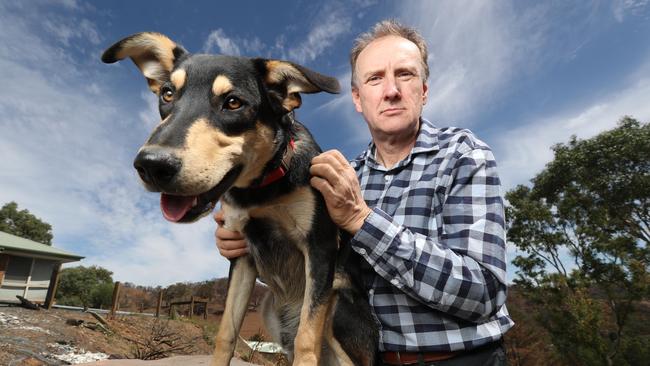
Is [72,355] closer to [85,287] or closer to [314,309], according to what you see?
[314,309]

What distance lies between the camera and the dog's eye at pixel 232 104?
271cm

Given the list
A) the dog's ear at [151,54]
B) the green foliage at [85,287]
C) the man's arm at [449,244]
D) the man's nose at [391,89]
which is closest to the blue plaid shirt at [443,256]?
the man's arm at [449,244]

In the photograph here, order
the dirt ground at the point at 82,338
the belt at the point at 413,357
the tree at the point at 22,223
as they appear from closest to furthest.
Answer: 1. the belt at the point at 413,357
2. the dirt ground at the point at 82,338
3. the tree at the point at 22,223

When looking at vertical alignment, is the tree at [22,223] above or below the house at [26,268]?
above

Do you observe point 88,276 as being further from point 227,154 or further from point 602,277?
point 227,154

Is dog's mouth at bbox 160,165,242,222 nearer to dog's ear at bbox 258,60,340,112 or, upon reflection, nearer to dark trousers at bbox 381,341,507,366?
dog's ear at bbox 258,60,340,112

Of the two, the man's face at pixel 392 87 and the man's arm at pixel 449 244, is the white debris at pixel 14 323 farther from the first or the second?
the man's arm at pixel 449 244

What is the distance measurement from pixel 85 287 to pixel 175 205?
160 ft

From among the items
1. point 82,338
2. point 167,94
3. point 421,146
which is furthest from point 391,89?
point 82,338

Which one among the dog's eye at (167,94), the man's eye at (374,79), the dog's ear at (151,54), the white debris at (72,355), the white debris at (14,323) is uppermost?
the man's eye at (374,79)

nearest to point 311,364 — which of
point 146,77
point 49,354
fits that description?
point 146,77

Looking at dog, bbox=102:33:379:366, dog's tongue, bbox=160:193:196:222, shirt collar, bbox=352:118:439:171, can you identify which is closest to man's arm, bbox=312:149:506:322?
dog, bbox=102:33:379:366

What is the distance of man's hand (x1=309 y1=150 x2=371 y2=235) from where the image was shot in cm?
284

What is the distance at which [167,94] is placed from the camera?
9.30 feet
